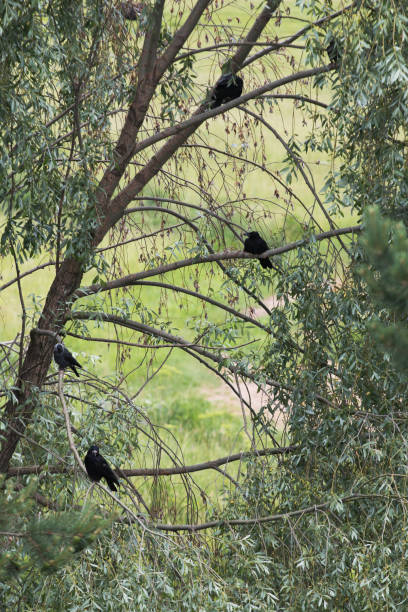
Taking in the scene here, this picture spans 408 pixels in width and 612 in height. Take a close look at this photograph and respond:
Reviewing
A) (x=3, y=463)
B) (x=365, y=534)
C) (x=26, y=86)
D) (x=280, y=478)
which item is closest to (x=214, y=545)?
(x=280, y=478)

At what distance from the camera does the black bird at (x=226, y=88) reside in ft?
16.0

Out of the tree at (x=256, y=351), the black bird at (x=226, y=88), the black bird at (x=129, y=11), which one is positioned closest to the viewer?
the tree at (x=256, y=351)

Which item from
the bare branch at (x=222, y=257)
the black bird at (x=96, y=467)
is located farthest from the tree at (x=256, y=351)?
the black bird at (x=96, y=467)

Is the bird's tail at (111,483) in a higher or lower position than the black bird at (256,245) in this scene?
lower

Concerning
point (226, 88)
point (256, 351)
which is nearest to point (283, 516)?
point (256, 351)

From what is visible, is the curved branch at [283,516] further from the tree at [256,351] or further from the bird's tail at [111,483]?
the bird's tail at [111,483]

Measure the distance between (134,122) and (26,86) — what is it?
88 centimetres

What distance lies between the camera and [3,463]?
Result: 5.00 meters

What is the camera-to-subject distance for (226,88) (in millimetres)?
4945

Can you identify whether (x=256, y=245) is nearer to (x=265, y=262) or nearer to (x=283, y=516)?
(x=265, y=262)

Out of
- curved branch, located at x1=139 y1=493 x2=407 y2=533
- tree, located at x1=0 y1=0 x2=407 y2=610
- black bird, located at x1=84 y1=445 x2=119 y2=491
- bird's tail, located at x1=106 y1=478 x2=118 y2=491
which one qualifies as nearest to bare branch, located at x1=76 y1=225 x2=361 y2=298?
tree, located at x1=0 y1=0 x2=407 y2=610

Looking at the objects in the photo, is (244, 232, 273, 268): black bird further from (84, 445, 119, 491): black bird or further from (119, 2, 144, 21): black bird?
(84, 445, 119, 491): black bird

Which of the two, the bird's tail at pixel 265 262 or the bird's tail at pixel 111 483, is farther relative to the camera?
the bird's tail at pixel 265 262

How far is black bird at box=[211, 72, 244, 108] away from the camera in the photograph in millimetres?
4883
